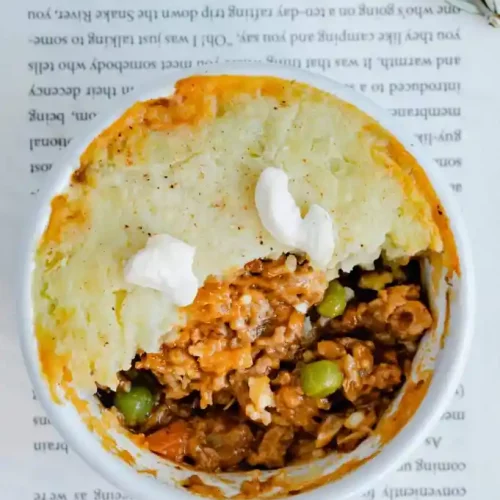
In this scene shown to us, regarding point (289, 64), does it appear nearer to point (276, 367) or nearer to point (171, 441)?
point (276, 367)

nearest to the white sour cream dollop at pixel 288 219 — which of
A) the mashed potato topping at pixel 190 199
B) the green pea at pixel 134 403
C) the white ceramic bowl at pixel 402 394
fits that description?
the mashed potato topping at pixel 190 199

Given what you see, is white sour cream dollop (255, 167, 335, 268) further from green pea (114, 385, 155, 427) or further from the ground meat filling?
green pea (114, 385, 155, 427)

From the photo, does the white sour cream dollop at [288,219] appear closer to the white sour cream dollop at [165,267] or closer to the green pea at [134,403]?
the white sour cream dollop at [165,267]

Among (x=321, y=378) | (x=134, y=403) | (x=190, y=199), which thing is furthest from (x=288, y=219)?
(x=134, y=403)

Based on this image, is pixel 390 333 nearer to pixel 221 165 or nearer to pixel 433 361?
pixel 433 361

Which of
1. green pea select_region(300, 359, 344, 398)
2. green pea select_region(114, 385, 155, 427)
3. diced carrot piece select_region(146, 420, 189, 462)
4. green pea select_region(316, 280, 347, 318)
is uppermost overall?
green pea select_region(316, 280, 347, 318)

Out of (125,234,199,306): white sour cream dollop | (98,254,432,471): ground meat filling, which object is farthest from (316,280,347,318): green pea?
(125,234,199,306): white sour cream dollop
